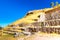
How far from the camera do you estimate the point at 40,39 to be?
20.2 metres

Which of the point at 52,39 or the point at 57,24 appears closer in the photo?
the point at 52,39

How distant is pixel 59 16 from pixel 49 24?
185 inches

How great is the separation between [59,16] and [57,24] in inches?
193

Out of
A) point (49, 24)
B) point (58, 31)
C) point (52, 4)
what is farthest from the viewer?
point (52, 4)

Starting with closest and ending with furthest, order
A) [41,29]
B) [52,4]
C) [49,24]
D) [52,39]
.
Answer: [52,39]
[41,29]
[49,24]
[52,4]

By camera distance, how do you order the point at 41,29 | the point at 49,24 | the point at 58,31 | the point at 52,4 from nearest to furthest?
the point at 58,31, the point at 41,29, the point at 49,24, the point at 52,4

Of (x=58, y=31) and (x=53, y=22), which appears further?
(x=53, y=22)

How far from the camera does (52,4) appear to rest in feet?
218

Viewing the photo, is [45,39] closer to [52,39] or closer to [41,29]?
[52,39]

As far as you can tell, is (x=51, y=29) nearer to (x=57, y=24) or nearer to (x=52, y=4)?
(x=57, y=24)

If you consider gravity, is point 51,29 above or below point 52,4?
below

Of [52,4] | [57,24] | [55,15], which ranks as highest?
[52,4]

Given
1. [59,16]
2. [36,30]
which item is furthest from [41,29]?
[59,16]

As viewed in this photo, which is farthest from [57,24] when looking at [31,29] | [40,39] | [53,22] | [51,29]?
[40,39]
